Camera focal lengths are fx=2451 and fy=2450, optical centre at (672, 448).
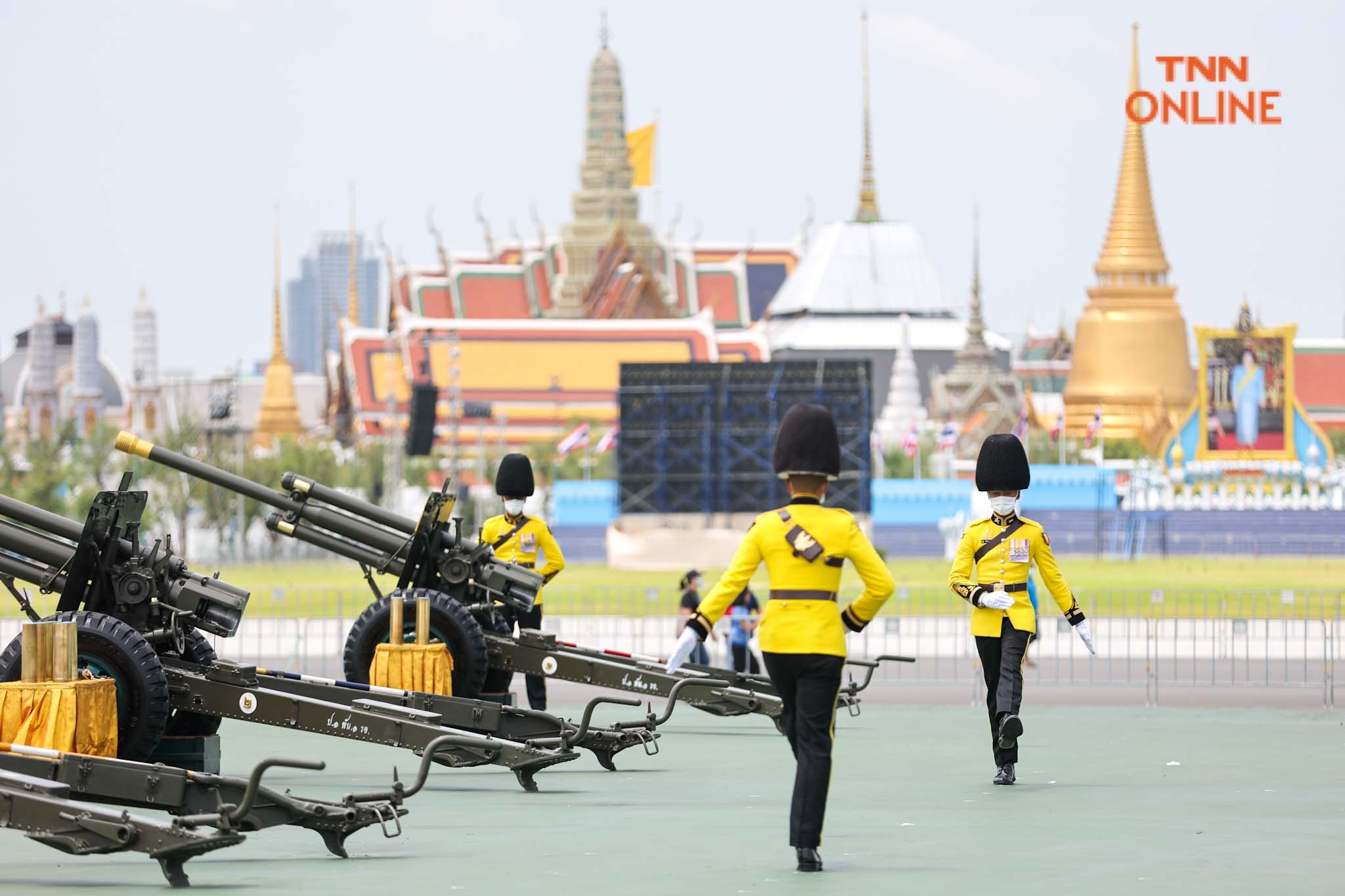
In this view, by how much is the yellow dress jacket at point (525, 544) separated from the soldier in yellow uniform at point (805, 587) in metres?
6.19

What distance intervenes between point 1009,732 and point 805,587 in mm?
3217

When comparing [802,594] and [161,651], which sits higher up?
[802,594]

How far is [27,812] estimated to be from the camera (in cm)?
832

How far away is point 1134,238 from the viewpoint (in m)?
131

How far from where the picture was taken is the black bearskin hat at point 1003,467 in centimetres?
1261

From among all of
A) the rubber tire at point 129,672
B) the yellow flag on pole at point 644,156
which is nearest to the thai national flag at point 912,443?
the yellow flag on pole at point 644,156

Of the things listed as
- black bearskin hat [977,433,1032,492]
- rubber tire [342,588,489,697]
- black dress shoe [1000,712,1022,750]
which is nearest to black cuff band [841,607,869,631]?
black dress shoe [1000,712,1022,750]

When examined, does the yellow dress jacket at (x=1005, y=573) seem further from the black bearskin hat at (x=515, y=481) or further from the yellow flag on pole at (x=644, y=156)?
the yellow flag on pole at (x=644, y=156)

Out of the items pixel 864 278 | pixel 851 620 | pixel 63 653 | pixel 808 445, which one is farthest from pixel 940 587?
pixel 864 278

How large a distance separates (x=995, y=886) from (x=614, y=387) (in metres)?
110

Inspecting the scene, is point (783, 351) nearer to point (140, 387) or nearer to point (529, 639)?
point (140, 387)

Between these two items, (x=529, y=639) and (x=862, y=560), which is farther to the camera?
(x=529, y=639)

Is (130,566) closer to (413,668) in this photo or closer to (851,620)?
(413,668)

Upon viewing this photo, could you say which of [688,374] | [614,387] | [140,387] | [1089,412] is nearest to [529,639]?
[688,374]
